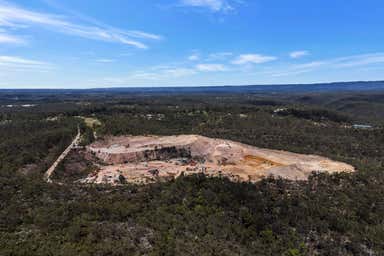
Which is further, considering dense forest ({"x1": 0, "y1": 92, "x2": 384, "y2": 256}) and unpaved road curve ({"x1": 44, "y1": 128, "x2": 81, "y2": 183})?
unpaved road curve ({"x1": 44, "y1": 128, "x2": 81, "y2": 183})

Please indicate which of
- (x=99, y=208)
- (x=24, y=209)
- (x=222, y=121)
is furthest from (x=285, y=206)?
(x=222, y=121)

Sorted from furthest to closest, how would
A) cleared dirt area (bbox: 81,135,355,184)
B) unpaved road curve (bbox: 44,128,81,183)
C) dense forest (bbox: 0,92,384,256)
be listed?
unpaved road curve (bbox: 44,128,81,183), cleared dirt area (bbox: 81,135,355,184), dense forest (bbox: 0,92,384,256)

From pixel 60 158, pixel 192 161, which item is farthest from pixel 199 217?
pixel 60 158

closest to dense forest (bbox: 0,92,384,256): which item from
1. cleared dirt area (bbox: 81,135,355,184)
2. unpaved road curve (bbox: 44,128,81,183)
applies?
cleared dirt area (bbox: 81,135,355,184)

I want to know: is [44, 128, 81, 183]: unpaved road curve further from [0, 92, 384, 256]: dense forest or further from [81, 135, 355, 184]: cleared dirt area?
[0, 92, 384, 256]: dense forest

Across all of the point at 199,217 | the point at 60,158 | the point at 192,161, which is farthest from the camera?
the point at 60,158

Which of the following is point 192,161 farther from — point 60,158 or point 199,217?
point 60,158

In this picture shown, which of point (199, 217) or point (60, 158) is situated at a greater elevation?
point (199, 217)

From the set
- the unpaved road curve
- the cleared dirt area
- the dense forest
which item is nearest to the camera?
the dense forest
